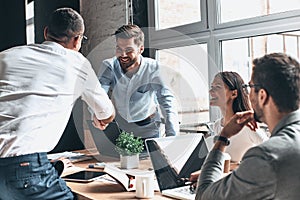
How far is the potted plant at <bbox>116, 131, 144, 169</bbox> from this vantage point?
233cm

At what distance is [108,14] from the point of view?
376cm

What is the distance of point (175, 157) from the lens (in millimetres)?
2078

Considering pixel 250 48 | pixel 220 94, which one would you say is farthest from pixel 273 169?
pixel 250 48

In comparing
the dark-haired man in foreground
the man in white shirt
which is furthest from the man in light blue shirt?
the dark-haired man in foreground

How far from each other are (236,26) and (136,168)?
1.18 meters

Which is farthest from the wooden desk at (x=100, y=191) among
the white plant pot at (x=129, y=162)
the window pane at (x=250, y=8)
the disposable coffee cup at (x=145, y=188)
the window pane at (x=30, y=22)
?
the window pane at (x=30, y=22)

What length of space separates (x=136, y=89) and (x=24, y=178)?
1.23 meters

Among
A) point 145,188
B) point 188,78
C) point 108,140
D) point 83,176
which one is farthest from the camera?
point 188,78

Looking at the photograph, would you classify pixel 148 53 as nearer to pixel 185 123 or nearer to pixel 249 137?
pixel 185 123

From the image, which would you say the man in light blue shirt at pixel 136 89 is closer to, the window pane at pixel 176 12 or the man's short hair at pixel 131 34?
the man's short hair at pixel 131 34

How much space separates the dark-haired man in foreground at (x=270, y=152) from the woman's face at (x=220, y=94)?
2.93ft

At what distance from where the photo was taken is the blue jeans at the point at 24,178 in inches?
72.1

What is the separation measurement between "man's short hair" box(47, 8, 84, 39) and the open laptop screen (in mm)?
650

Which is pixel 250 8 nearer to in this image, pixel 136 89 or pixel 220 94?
pixel 220 94
